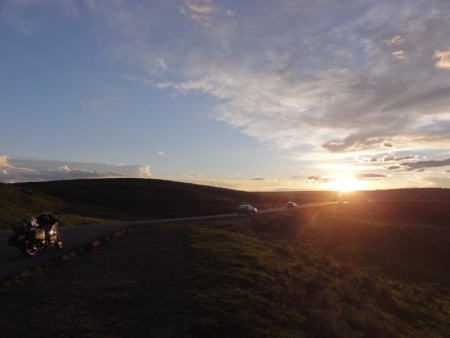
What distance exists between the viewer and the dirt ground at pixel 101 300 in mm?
9703

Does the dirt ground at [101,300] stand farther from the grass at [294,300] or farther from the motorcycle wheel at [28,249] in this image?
the motorcycle wheel at [28,249]

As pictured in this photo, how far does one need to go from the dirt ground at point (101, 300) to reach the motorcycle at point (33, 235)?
269cm

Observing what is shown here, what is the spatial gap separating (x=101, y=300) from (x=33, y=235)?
9.93 meters

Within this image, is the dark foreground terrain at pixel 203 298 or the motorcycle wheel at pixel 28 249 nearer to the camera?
the dark foreground terrain at pixel 203 298

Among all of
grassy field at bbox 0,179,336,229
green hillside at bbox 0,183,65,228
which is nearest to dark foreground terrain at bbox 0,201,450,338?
green hillside at bbox 0,183,65,228

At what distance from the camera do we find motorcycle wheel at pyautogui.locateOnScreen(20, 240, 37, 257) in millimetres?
19641

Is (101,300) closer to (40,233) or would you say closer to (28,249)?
(28,249)

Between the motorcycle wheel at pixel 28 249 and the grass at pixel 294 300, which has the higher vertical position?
the motorcycle wheel at pixel 28 249

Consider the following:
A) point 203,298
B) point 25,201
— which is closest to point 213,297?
point 203,298

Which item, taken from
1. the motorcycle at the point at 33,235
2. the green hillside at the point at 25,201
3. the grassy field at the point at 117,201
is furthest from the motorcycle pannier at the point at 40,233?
the grassy field at the point at 117,201

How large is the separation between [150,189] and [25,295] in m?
113

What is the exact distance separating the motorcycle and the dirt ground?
106 inches

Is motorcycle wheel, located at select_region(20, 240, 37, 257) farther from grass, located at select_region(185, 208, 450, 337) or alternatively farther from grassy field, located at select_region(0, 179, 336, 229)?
grassy field, located at select_region(0, 179, 336, 229)

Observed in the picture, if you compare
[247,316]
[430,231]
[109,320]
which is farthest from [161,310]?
[430,231]
